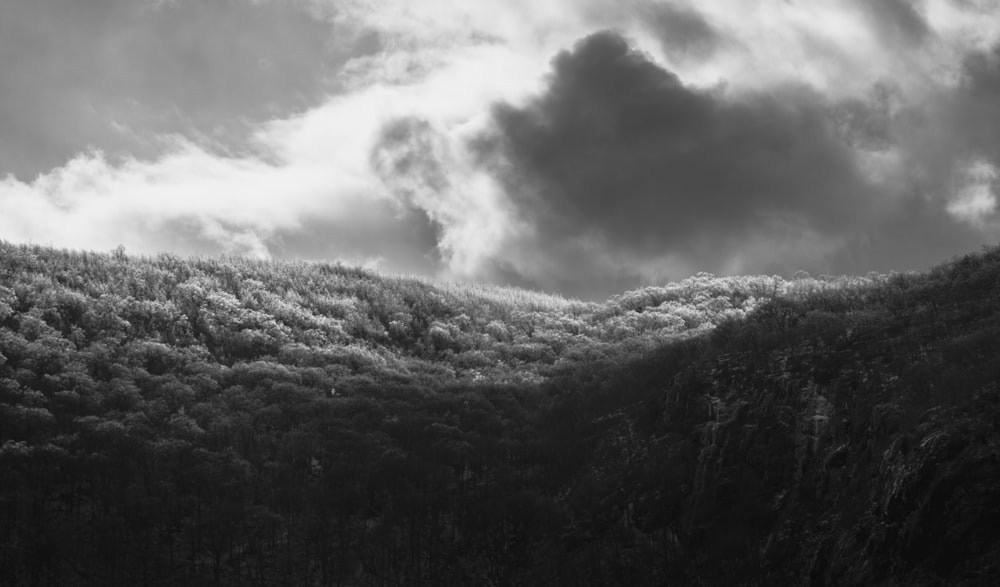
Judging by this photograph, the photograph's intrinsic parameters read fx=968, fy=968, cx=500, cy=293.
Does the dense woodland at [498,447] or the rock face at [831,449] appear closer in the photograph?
the rock face at [831,449]

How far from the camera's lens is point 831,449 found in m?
40.7

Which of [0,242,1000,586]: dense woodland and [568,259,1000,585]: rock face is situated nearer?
[568,259,1000,585]: rock face

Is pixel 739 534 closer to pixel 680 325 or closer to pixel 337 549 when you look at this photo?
pixel 337 549

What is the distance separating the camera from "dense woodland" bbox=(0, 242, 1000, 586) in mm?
36281

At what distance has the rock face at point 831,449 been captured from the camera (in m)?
30.6

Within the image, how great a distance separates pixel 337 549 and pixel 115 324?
112 ft

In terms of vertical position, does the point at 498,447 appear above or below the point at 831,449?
above

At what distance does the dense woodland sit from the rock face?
0.41 ft

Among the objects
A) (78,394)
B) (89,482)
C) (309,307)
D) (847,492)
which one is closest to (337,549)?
(89,482)

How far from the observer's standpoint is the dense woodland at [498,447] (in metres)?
36.3

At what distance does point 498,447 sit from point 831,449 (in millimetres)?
27814

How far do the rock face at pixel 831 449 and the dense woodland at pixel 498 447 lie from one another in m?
0.12

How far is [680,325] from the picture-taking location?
92250 mm

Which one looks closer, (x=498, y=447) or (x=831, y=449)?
(x=831, y=449)
